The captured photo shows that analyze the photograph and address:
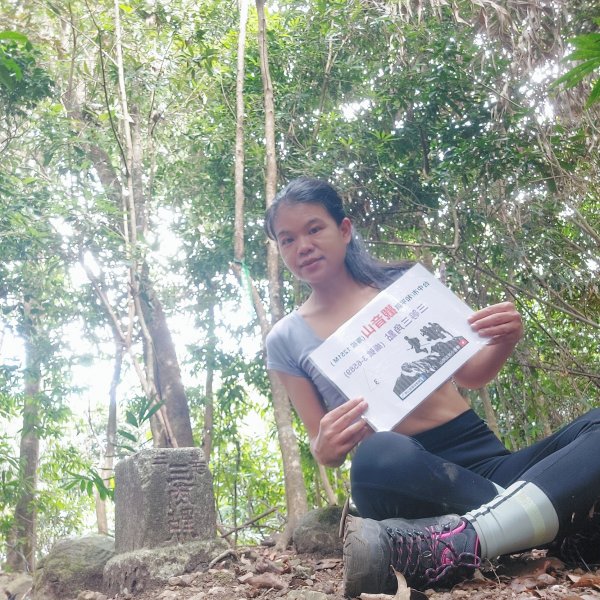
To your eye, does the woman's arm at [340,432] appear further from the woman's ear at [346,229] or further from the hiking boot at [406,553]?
the woman's ear at [346,229]

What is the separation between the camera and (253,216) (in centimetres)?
406

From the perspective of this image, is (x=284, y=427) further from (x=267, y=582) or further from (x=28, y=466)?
(x=28, y=466)

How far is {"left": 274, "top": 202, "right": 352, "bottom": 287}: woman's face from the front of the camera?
73.4 inches

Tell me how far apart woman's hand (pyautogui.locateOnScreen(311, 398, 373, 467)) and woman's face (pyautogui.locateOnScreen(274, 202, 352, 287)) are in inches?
19.1

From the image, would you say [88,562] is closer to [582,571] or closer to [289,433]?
[289,433]

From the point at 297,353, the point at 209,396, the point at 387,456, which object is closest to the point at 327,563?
the point at 297,353

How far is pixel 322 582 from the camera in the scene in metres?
1.91

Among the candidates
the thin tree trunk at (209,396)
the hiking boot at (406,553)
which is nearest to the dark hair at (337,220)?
the hiking boot at (406,553)

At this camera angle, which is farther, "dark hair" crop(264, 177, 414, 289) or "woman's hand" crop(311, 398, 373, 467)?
"dark hair" crop(264, 177, 414, 289)

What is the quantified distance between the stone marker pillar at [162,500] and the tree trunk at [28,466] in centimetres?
216

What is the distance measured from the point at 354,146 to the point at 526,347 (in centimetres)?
187

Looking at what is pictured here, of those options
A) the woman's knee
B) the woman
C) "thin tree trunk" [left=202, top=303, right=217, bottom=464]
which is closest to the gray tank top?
the woman

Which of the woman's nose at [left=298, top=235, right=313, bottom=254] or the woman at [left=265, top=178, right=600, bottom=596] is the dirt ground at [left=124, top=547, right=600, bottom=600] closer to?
the woman at [left=265, top=178, right=600, bottom=596]

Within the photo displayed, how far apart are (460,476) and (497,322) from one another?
42 cm
